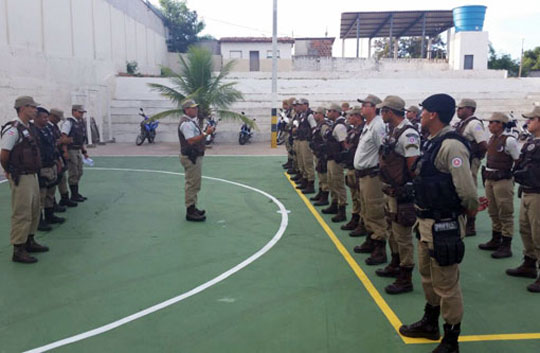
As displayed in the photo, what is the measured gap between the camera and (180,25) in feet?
129

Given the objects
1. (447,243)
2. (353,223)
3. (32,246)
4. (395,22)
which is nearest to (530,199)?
(447,243)

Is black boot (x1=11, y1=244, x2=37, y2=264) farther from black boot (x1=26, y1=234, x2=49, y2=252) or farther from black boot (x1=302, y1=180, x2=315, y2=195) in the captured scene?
black boot (x1=302, y1=180, x2=315, y2=195)

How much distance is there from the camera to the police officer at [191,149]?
24.8 feet

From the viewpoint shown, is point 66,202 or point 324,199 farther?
point 324,199

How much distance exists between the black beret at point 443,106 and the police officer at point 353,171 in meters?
3.33

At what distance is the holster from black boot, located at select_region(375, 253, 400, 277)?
1847 millimetres

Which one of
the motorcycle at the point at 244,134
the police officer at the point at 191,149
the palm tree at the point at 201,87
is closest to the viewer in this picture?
the police officer at the point at 191,149

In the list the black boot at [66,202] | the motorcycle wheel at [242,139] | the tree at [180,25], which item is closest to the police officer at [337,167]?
the black boot at [66,202]

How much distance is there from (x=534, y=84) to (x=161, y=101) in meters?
20.0

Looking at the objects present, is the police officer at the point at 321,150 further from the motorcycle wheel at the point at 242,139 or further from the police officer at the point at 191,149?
the motorcycle wheel at the point at 242,139

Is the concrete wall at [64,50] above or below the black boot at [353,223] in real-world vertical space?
above

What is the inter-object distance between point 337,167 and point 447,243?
4716mm

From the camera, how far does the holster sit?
3496 millimetres

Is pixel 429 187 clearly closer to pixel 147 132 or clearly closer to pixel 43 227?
pixel 43 227
